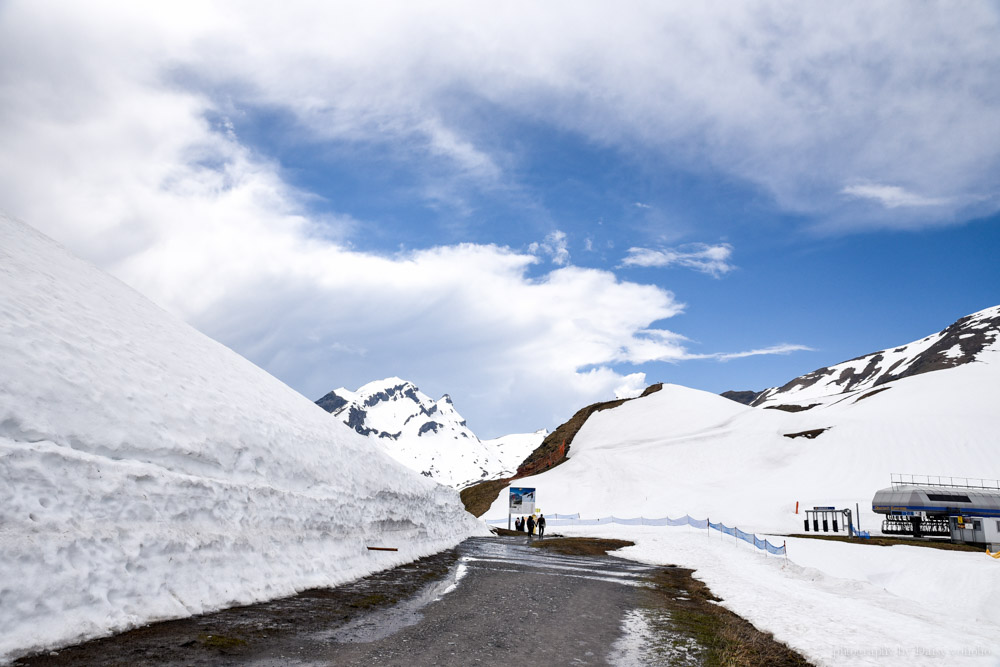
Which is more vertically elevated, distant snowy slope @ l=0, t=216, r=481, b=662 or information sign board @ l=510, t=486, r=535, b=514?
distant snowy slope @ l=0, t=216, r=481, b=662

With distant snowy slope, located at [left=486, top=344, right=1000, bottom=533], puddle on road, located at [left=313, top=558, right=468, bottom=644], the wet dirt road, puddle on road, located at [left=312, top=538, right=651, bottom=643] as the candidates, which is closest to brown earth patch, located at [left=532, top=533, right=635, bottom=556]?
puddle on road, located at [left=312, top=538, right=651, bottom=643]

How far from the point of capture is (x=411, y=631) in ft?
33.8

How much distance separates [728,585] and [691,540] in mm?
20406

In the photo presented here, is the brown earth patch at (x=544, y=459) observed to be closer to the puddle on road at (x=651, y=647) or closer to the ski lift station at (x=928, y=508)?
the ski lift station at (x=928, y=508)

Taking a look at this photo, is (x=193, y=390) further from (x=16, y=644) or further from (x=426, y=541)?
(x=426, y=541)

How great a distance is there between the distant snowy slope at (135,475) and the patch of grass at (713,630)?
8.20 metres

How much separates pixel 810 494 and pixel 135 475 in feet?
217

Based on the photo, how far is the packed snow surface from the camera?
13016 millimetres

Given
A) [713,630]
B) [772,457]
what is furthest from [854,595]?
[772,457]

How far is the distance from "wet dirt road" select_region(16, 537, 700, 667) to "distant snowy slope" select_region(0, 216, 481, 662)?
2.44 ft

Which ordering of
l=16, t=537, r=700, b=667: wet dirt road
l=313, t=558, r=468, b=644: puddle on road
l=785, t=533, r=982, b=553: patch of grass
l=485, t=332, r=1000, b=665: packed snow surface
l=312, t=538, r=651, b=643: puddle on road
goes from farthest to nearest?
l=785, t=533, r=982, b=553: patch of grass, l=485, t=332, r=1000, b=665: packed snow surface, l=312, t=538, r=651, b=643: puddle on road, l=313, t=558, r=468, b=644: puddle on road, l=16, t=537, r=700, b=667: wet dirt road

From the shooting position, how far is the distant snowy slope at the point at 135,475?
8.50 m

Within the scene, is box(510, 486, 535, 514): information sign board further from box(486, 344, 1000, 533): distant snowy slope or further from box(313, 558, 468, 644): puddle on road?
box(313, 558, 468, 644): puddle on road

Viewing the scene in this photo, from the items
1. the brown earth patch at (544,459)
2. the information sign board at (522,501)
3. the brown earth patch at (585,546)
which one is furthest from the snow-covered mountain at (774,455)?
the brown earth patch at (585,546)
